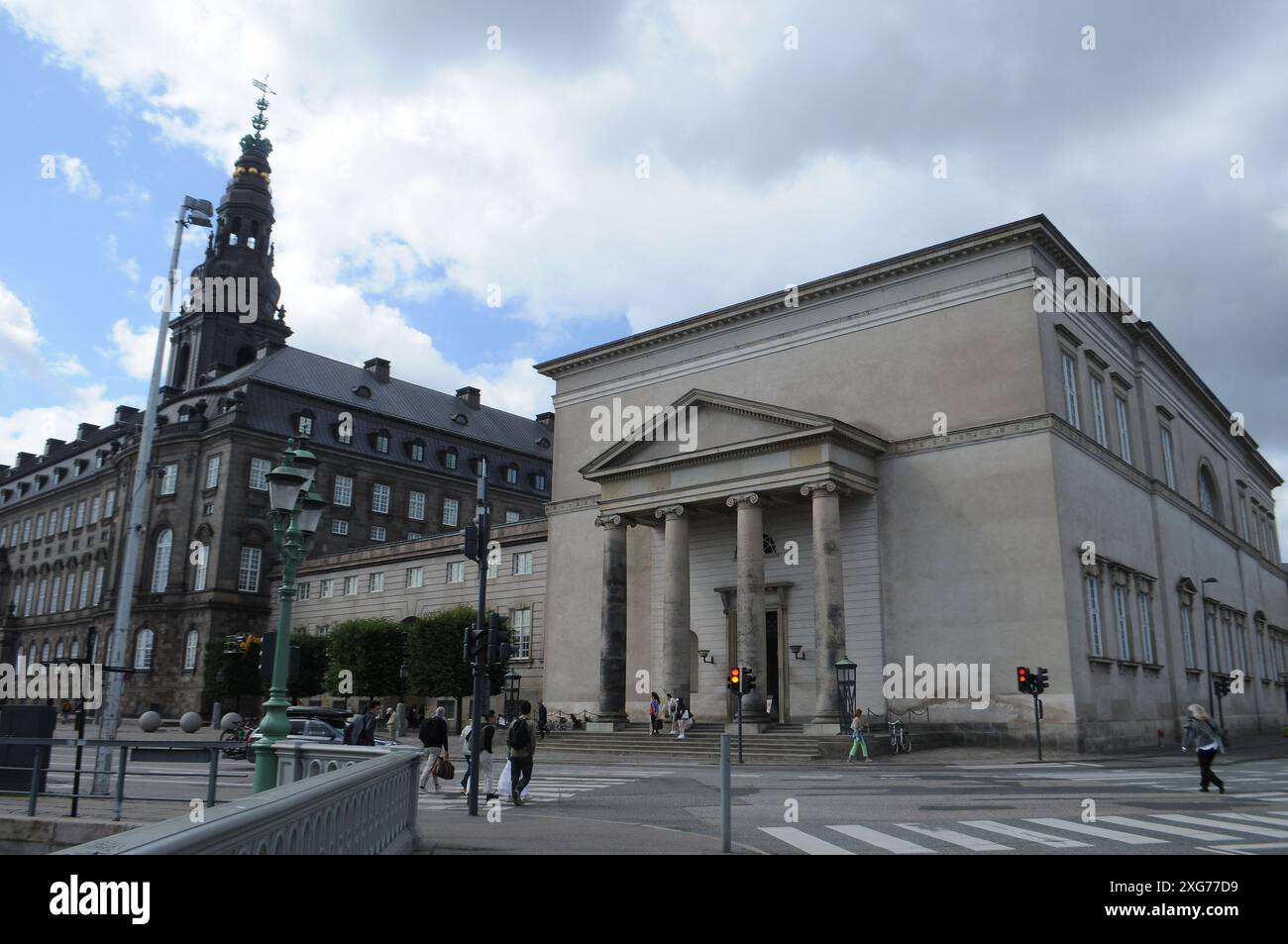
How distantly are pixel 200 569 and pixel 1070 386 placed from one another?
56.1 metres

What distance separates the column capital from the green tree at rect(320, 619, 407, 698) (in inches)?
1136

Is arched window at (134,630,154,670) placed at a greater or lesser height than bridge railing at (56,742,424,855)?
greater

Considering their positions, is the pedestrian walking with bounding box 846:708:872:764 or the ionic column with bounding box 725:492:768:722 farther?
the ionic column with bounding box 725:492:768:722

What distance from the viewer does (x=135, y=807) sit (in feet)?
55.9

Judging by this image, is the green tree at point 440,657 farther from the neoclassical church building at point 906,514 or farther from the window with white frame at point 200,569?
the window with white frame at point 200,569

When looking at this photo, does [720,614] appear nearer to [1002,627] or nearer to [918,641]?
[918,641]

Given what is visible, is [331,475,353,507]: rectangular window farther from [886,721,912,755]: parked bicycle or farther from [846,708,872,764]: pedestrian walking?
[846,708,872,764]: pedestrian walking

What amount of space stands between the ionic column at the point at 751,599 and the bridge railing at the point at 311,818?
22949 millimetres

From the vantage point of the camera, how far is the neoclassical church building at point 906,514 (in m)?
33.3

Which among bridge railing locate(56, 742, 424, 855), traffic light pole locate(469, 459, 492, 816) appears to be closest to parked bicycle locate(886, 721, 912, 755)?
traffic light pole locate(469, 459, 492, 816)

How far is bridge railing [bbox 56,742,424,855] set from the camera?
13.3ft

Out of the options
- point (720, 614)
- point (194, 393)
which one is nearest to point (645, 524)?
point (720, 614)

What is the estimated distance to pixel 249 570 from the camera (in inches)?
2680
